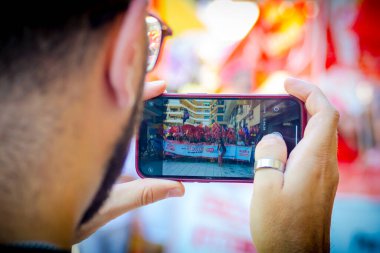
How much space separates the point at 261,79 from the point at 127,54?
4.66ft

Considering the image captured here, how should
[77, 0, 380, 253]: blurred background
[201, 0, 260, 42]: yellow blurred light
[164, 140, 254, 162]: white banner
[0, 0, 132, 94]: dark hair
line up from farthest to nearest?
[201, 0, 260, 42]: yellow blurred light → [77, 0, 380, 253]: blurred background → [164, 140, 254, 162]: white banner → [0, 0, 132, 94]: dark hair

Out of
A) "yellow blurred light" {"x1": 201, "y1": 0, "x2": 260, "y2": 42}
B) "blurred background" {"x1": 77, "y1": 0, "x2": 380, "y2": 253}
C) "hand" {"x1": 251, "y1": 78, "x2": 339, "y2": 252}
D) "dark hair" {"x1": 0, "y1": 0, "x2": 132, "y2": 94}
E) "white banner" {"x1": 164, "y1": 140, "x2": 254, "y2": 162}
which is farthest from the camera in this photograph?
"yellow blurred light" {"x1": 201, "y1": 0, "x2": 260, "y2": 42}

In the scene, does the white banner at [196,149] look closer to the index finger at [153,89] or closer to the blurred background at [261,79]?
the index finger at [153,89]

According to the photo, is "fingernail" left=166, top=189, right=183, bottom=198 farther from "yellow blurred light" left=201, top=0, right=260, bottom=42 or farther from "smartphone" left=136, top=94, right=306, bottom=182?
"yellow blurred light" left=201, top=0, right=260, bottom=42

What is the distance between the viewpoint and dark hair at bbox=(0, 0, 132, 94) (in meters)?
0.31

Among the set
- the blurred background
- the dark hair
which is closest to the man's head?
the dark hair

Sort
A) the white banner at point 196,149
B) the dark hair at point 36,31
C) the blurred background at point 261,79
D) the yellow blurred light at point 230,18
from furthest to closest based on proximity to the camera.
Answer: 1. the yellow blurred light at point 230,18
2. the blurred background at point 261,79
3. the white banner at point 196,149
4. the dark hair at point 36,31

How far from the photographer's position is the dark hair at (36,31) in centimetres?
31

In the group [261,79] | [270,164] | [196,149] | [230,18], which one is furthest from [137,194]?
[230,18]

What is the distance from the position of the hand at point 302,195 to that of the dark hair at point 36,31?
378 mm

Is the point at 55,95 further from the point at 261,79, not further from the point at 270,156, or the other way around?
the point at 261,79

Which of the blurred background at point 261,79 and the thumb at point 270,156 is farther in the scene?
the blurred background at point 261,79

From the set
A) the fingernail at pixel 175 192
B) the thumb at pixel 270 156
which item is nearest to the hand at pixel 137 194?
the fingernail at pixel 175 192

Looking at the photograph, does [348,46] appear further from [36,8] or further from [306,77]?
[36,8]
